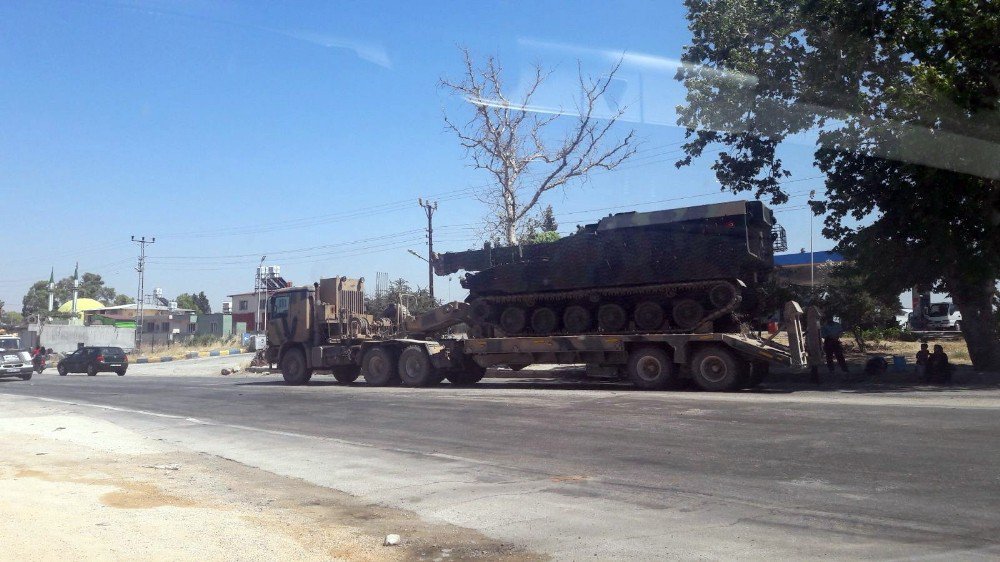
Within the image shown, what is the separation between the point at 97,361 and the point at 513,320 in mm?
24812

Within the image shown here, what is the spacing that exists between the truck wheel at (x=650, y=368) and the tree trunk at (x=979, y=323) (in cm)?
800

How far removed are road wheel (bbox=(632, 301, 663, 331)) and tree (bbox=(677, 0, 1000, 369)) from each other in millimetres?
5324

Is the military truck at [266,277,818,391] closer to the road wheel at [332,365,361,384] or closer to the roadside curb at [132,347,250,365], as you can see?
the road wheel at [332,365,361,384]

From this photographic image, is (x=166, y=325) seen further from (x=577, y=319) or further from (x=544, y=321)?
(x=577, y=319)

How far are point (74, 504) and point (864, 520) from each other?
6.85 meters

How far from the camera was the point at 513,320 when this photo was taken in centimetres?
2114

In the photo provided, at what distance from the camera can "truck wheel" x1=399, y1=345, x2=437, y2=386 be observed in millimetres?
21156

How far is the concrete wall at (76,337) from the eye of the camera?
209 feet

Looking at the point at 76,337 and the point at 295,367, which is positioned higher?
the point at 76,337

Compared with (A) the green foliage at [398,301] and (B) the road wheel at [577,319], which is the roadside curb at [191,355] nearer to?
(A) the green foliage at [398,301]

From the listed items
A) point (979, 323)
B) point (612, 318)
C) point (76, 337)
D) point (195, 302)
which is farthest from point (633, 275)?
point (195, 302)

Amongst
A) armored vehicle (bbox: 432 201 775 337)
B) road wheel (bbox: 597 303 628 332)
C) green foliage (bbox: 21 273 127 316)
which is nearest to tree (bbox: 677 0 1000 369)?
armored vehicle (bbox: 432 201 775 337)

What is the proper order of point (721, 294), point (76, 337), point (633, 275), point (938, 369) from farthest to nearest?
point (76, 337), point (633, 275), point (938, 369), point (721, 294)

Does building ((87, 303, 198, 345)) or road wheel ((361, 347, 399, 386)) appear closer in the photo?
road wheel ((361, 347, 399, 386))
